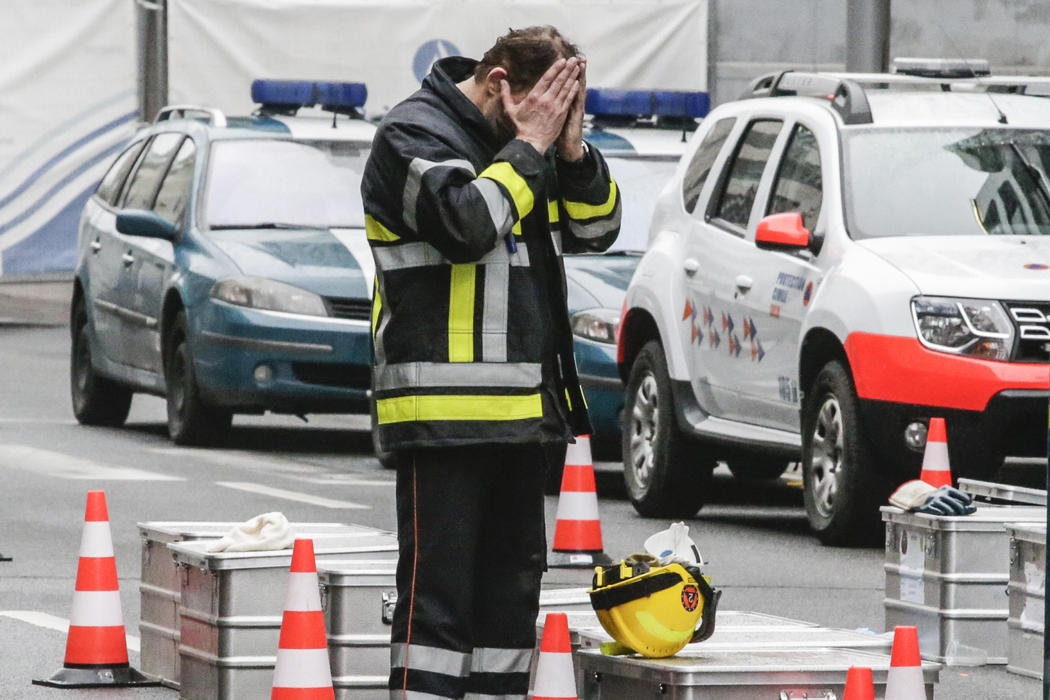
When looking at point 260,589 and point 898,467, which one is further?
point 898,467

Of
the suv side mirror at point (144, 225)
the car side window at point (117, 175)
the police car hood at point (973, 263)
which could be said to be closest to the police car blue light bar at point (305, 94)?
the car side window at point (117, 175)

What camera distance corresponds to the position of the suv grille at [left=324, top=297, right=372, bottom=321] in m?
13.4

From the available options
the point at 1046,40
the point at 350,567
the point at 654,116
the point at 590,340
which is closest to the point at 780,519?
the point at 590,340

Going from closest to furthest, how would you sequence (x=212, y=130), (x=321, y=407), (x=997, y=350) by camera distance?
1. (x=997, y=350)
2. (x=321, y=407)
3. (x=212, y=130)

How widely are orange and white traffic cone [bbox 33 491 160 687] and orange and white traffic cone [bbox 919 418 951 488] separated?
2.74 metres

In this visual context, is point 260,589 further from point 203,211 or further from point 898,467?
point 203,211

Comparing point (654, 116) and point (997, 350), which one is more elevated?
point (654, 116)

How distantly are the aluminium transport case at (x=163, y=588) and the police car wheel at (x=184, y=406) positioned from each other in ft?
21.5

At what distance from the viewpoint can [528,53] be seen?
212 inches

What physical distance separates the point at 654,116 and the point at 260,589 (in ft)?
29.0

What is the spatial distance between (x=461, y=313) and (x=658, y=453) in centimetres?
607

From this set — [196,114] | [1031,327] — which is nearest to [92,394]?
[196,114]

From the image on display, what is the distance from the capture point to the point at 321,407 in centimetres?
1370

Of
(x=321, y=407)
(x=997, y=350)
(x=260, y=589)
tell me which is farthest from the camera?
(x=321, y=407)
